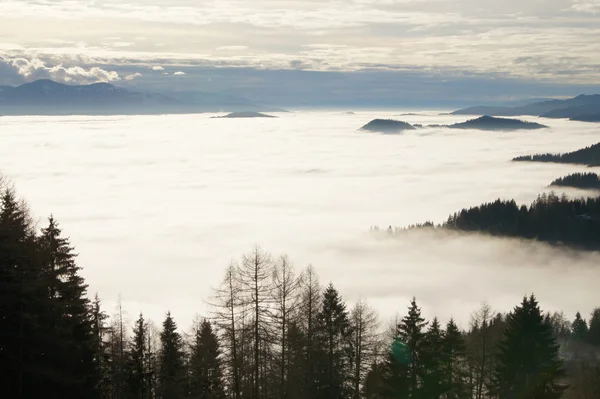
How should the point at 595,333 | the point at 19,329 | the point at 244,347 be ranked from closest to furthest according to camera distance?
the point at 19,329, the point at 244,347, the point at 595,333

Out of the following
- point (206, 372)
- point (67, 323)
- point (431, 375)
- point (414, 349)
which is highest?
point (67, 323)

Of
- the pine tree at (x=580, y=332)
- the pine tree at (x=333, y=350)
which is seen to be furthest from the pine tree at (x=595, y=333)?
the pine tree at (x=333, y=350)

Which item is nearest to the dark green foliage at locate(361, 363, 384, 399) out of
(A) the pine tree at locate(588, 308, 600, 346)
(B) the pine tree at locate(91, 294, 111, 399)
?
(B) the pine tree at locate(91, 294, 111, 399)

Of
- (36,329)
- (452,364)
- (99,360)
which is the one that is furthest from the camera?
(452,364)

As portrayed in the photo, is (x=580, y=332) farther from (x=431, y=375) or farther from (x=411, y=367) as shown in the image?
(x=431, y=375)

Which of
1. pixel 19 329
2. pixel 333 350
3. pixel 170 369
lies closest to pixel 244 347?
pixel 333 350

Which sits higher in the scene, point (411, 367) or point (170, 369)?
point (170, 369)

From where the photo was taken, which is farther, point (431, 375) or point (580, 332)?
point (580, 332)

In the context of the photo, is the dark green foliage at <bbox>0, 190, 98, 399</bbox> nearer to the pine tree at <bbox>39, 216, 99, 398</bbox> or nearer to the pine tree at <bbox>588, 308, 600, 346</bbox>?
the pine tree at <bbox>39, 216, 99, 398</bbox>

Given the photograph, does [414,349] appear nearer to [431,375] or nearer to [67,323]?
[431,375]
